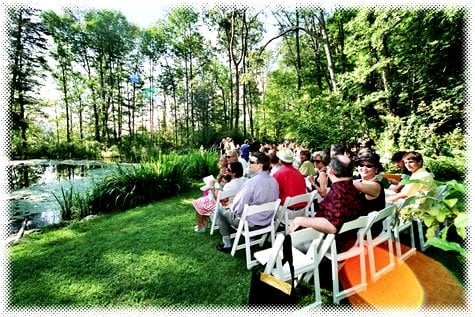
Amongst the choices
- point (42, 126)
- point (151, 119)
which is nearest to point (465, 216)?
point (42, 126)

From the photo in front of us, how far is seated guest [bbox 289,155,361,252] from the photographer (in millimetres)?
2021

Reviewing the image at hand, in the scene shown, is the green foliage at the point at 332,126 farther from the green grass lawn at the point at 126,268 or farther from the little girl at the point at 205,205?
the green grass lawn at the point at 126,268

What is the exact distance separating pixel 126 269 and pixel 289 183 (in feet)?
7.13

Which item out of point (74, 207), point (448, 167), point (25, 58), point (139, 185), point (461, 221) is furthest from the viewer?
point (25, 58)

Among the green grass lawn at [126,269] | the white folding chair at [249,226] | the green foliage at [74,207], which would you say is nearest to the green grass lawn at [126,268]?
the green grass lawn at [126,269]

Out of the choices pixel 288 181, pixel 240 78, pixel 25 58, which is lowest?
pixel 288 181

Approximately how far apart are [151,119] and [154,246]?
1086 inches

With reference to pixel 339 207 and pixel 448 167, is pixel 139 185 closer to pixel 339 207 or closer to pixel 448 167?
pixel 339 207

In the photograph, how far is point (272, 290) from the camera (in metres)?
1.41

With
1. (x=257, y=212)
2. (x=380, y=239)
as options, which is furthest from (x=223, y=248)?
(x=380, y=239)

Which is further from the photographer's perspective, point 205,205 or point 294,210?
point 205,205

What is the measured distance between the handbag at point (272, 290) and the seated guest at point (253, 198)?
1.31m

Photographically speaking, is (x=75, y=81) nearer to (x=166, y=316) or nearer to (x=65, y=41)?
(x=65, y=41)

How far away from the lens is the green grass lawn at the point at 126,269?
7.43 feet
